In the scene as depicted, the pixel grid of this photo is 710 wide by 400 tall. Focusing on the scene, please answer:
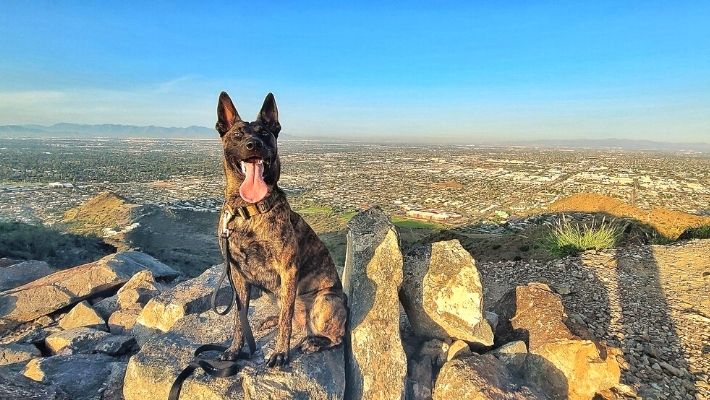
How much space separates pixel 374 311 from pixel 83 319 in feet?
18.1

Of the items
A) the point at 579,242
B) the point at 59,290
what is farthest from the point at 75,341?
the point at 579,242

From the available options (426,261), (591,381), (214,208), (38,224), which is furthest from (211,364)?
(214,208)

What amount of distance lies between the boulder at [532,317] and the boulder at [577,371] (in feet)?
0.59

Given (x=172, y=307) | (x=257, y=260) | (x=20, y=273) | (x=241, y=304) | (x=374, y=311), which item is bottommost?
(x=20, y=273)

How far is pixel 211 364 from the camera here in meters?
3.87

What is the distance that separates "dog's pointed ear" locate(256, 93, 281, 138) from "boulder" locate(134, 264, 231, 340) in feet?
10.7

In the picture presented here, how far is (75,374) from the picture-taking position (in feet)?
15.4

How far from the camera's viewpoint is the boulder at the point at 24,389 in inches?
150

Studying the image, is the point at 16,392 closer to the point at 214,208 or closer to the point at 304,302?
the point at 304,302

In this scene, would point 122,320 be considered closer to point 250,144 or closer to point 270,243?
point 270,243

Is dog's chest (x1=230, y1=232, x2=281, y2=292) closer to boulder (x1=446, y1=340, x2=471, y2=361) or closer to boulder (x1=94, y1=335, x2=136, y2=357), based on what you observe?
boulder (x1=446, y1=340, x2=471, y2=361)

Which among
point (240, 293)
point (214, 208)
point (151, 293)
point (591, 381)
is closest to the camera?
point (240, 293)

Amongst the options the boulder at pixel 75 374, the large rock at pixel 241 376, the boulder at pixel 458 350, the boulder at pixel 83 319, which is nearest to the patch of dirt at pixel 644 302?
the boulder at pixel 458 350

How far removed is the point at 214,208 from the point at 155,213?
3.71 meters
